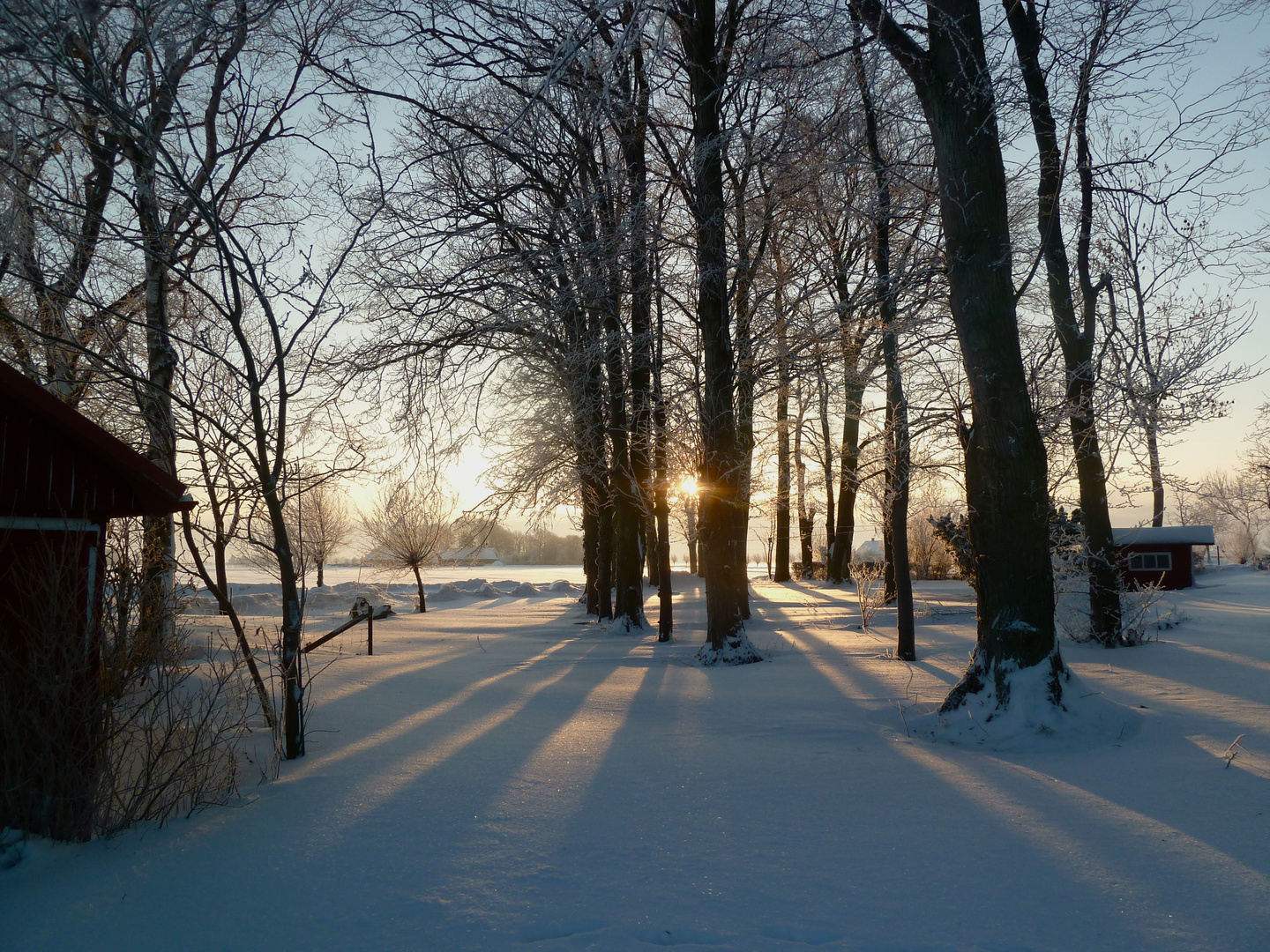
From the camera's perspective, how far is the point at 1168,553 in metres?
22.2

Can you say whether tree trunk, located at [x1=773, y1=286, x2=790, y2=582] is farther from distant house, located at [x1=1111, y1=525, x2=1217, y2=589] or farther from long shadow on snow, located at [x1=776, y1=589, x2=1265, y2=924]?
distant house, located at [x1=1111, y1=525, x2=1217, y2=589]

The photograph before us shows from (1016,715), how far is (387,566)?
80.8ft

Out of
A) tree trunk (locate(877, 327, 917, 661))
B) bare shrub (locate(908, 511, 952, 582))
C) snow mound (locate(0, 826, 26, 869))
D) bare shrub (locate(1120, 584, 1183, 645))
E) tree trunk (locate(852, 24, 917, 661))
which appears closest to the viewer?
snow mound (locate(0, 826, 26, 869))

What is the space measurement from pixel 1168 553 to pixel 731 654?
1875 cm

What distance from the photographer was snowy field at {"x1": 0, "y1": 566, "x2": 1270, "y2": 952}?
3174 mm

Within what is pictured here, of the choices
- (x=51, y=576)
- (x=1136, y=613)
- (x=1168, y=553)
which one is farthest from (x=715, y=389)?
(x=1168, y=553)

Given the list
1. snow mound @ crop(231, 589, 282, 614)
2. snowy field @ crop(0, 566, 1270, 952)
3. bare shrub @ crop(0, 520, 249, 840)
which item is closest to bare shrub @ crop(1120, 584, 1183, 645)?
snowy field @ crop(0, 566, 1270, 952)

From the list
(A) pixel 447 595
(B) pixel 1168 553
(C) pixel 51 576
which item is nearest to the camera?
(C) pixel 51 576

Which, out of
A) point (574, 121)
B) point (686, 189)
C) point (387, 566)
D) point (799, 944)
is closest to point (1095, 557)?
point (686, 189)

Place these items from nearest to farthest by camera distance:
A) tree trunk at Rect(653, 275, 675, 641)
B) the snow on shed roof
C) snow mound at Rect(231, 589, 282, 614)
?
tree trunk at Rect(653, 275, 675, 641) → the snow on shed roof → snow mound at Rect(231, 589, 282, 614)

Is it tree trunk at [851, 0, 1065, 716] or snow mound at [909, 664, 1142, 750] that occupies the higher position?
tree trunk at [851, 0, 1065, 716]

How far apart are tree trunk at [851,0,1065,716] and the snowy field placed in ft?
2.40

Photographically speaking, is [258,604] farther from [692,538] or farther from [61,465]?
[61,465]

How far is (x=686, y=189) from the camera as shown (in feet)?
33.8
